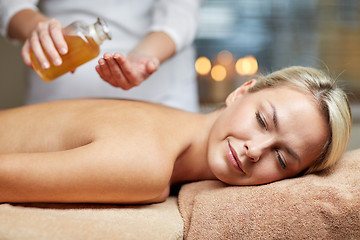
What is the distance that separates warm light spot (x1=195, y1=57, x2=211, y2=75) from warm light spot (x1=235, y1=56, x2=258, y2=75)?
0.20 meters

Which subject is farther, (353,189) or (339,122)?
(339,122)

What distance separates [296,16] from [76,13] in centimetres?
190

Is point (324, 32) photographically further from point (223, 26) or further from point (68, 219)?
point (68, 219)

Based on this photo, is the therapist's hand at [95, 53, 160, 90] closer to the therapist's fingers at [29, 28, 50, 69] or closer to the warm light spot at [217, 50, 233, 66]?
the therapist's fingers at [29, 28, 50, 69]

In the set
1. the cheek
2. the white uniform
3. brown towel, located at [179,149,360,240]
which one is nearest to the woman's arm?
brown towel, located at [179,149,360,240]

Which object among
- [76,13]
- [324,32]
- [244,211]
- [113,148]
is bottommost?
[324,32]

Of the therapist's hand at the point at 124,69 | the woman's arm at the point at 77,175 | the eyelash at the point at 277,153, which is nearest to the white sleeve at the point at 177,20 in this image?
the therapist's hand at the point at 124,69

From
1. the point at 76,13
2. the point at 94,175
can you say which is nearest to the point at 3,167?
the point at 94,175

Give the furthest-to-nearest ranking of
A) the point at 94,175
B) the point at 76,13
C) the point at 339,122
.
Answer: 1. the point at 76,13
2. the point at 339,122
3. the point at 94,175

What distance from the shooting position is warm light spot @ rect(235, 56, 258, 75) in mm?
2746

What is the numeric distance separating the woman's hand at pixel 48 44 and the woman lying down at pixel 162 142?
0.48ft

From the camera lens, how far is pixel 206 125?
1.15 m

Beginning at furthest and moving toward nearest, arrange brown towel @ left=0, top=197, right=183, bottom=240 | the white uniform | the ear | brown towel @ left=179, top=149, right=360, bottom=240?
the white uniform < the ear < brown towel @ left=179, top=149, right=360, bottom=240 < brown towel @ left=0, top=197, right=183, bottom=240

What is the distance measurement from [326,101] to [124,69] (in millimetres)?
536
